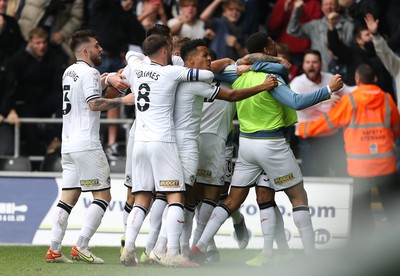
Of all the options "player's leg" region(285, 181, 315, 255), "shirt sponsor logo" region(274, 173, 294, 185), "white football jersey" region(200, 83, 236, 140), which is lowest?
"player's leg" region(285, 181, 315, 255)

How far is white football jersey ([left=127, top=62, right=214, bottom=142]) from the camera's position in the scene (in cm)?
852

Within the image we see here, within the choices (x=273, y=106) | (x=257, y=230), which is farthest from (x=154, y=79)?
(x=257, y=230)

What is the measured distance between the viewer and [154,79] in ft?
28.1

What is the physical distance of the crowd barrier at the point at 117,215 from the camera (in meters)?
11.8

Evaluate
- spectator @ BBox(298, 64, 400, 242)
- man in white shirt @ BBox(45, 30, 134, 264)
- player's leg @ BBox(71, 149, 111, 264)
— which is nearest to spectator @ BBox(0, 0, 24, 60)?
spectator @ BBox(298, 64, 400, 242)

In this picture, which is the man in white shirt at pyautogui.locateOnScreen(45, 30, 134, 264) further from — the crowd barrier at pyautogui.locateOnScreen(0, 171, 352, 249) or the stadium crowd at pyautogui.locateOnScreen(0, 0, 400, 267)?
the crowd barrier at pyautogui.locateOnScreen(0, 171, 352, 249)

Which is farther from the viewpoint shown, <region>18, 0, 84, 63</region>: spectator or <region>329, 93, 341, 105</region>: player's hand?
<region>18, 0, 84, 63</region>: spectator

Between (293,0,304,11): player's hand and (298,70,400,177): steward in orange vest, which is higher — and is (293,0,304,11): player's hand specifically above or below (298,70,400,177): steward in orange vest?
above

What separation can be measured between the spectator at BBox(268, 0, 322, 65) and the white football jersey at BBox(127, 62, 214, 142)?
21.3 ft

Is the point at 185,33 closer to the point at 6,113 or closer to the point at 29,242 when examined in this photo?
the point at 6,113

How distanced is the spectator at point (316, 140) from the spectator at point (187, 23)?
6.59 feet

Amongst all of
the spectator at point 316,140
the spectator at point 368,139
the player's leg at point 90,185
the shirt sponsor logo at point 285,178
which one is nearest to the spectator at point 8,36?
the spectator at point 316,140

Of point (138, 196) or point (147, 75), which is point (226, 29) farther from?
point (138, 196)

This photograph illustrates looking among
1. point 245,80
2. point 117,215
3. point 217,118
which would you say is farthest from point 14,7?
point 245,80
